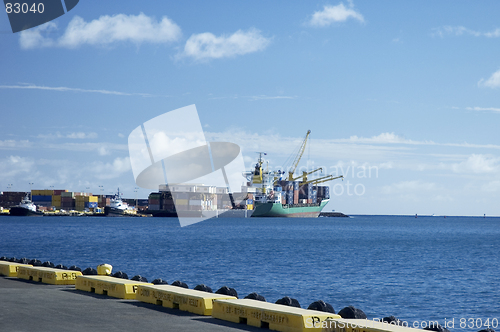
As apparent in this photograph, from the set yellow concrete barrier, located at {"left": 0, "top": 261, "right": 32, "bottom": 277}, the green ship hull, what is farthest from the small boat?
yellow concrete barrier, located at {"left": 0, "top": 261, "right": 32, "bottom": 277}

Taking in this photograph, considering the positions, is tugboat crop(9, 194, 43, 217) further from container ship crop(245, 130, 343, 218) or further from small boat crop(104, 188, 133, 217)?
container ship crop(245, 130, 343, 218)

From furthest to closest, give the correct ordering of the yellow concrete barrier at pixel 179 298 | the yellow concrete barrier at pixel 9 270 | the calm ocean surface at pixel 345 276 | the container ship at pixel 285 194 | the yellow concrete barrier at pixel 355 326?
1. the container ship at pixel 285 194
2. the calm ocean surface at pixel 345 276
3. the yellow concrete barrier at pixel 9 270
4. the yellow concrete barrier at pixel 179 298
5. the yellow concrete barrier at pixel 355 326

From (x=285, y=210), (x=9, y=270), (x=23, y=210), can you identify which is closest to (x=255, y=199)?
(x=285, y=210)

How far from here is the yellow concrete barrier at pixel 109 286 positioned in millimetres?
14336

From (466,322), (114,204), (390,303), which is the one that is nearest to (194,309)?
(466,322)

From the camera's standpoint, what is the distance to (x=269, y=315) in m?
10.5

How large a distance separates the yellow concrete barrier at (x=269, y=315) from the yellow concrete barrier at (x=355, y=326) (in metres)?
0.08

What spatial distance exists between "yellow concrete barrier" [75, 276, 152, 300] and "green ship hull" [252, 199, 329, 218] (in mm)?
144078

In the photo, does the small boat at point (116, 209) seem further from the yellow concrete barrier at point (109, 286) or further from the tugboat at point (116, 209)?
the yellow concrete barrier at point (109, 286)

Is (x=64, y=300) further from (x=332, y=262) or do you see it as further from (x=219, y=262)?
(x=332, y=262)

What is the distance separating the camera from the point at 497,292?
28.2 metres

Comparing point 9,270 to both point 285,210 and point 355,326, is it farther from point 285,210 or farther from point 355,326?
point 285,210

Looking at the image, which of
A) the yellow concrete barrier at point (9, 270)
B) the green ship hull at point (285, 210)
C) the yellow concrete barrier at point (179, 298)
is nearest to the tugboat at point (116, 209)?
the green ship hull at point (285, 210)

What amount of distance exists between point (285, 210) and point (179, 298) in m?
158
